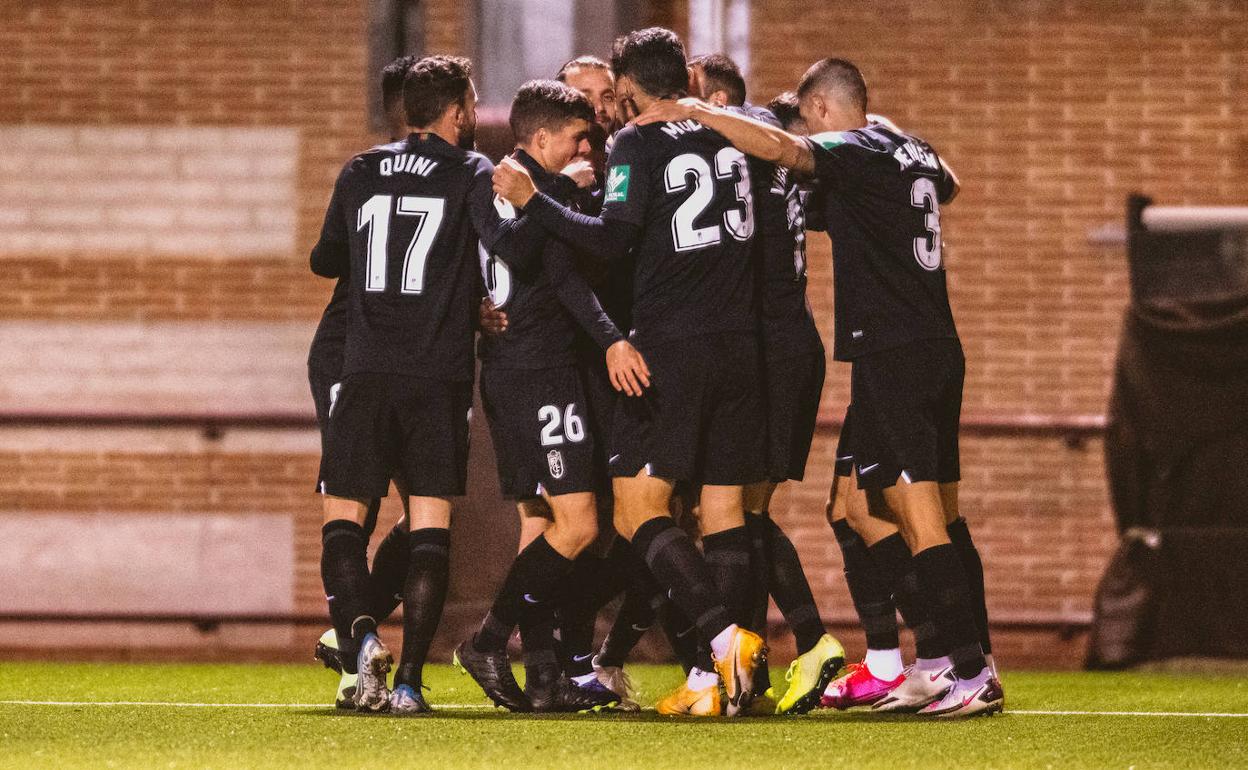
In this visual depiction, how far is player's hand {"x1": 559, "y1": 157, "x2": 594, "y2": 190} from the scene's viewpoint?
5.28 metres

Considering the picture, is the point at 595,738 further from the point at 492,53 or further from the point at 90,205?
the point at 90,205

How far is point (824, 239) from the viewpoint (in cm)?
882

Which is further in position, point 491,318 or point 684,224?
point 491,318

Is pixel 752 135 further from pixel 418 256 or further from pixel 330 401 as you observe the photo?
pixel 330 401

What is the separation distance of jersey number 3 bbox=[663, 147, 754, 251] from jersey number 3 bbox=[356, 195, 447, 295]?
65 centimetres

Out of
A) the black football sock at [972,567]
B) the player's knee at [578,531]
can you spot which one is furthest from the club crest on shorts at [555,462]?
the black football sock at [972,567]

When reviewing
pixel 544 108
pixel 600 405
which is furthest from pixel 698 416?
pixel 544 108

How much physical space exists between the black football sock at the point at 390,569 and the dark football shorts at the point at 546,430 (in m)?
0.57

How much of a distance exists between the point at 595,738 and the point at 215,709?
1559mm

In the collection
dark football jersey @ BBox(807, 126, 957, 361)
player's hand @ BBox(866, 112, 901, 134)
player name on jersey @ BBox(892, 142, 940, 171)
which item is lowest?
dark football jersey @ BBox(807, 126, 957, 361)

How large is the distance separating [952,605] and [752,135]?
1.37 meters

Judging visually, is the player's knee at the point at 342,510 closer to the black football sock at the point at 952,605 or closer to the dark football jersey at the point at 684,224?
the dark football jersey at the point at 684,224

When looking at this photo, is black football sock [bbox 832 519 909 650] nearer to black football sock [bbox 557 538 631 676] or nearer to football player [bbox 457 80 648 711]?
black football sock [bbox 557 538 631 676]

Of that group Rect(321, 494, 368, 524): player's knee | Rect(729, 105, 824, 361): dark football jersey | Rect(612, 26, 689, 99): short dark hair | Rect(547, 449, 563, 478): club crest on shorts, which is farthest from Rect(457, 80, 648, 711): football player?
Rect(729, 105, 824, 361): dark football jersey
